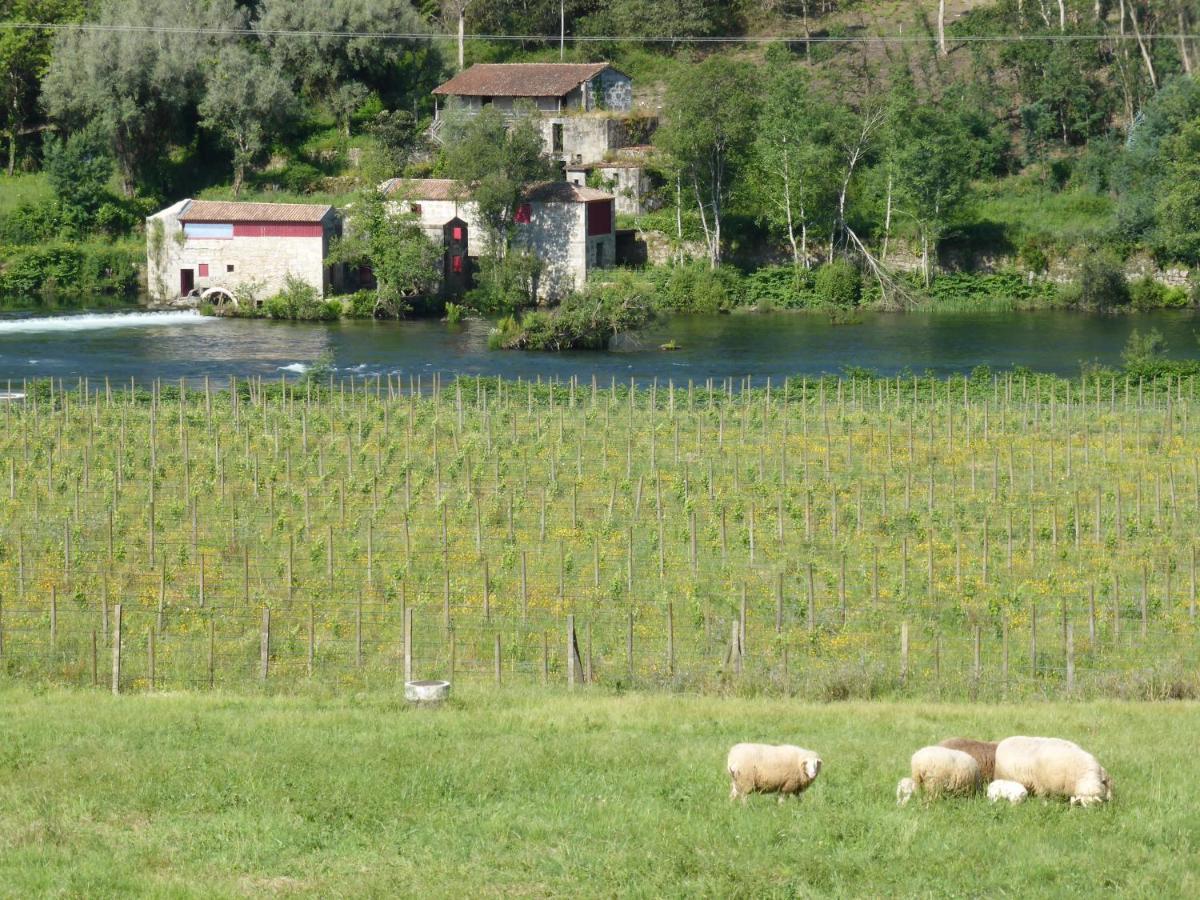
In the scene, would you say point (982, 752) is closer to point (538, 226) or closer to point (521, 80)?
point (538, 226)

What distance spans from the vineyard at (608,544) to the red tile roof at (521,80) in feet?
151

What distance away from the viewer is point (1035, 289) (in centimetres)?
8038

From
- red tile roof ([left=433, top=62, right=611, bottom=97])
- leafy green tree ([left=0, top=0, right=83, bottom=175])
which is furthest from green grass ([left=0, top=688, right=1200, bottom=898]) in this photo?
leafy green tree ([left=0, top=0, right=83, bottom=175])

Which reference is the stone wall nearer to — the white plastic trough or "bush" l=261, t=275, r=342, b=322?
"bush" l=261, t=275, r=342, b=322

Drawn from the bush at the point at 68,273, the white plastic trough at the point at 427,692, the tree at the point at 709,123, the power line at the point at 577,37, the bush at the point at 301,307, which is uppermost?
the power line at the point at 577,37

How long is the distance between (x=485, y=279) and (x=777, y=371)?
2390 cm

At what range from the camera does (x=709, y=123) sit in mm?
80375

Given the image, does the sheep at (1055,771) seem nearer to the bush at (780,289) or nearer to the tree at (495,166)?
the tree at (495,166)

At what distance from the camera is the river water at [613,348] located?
60.4 m

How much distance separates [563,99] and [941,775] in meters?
77.4

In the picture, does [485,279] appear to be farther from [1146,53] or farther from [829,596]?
[829,596]

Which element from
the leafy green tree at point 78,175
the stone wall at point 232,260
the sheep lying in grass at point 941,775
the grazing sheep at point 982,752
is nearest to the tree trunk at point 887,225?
the stone wall at point 232,260

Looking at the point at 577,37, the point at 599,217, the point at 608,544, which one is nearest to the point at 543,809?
the point at 608,544

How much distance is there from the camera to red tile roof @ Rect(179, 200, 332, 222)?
257 feet
